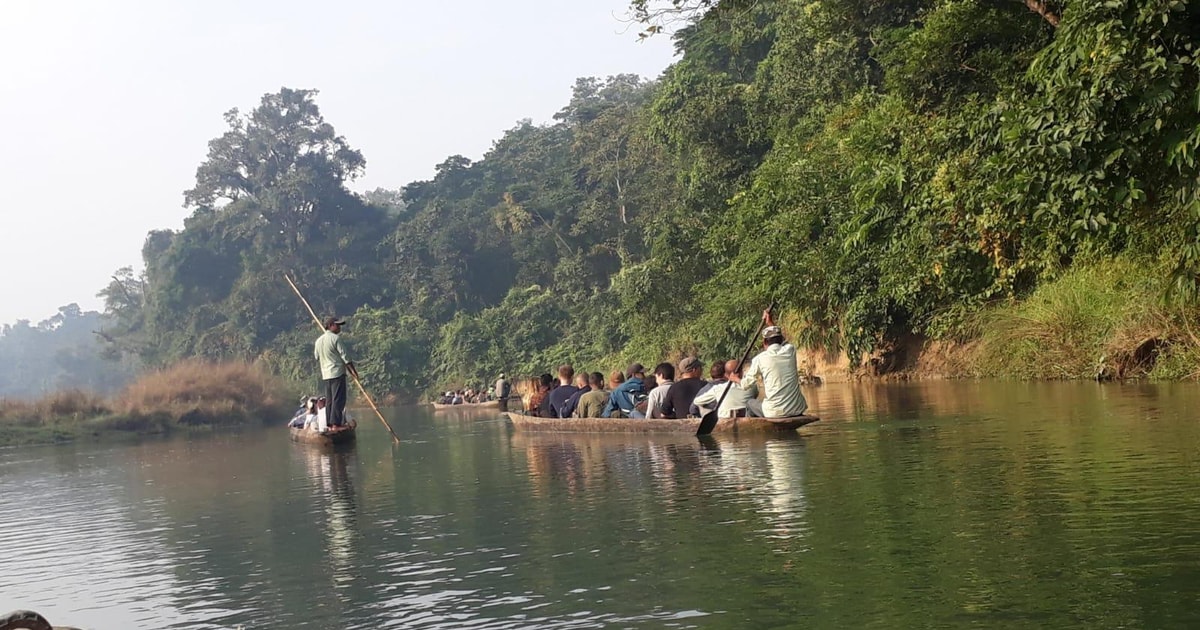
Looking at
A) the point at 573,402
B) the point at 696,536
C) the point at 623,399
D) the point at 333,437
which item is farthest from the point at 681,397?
the point at 696,536

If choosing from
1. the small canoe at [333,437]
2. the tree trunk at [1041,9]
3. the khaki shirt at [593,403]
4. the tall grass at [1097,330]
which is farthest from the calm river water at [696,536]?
the tree trunk at [1041,9]

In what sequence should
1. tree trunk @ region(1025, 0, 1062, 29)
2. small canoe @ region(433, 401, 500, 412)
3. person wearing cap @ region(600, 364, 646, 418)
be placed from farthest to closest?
small canoe @ region(433, 401, 500, 412), tree trunk @ region(1025, 0, 1062, 29), person wearing cap @ region(600, 364, 646, 418)

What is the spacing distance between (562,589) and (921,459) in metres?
4.37

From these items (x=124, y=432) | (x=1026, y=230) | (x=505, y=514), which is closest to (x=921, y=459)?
(x=505, y=514)

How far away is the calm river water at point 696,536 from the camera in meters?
4.92

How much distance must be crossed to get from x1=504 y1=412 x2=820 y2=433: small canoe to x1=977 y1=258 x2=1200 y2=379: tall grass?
4.95 metres

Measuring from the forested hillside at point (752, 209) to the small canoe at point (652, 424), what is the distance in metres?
3.12

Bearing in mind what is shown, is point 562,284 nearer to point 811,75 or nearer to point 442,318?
point 442,318

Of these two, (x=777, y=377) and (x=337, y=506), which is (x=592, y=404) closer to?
(x=777, y=377)

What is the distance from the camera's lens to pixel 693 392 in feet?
45.3

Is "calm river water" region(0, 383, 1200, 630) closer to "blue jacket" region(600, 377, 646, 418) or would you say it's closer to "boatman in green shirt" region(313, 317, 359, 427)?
"blue jacket" region(600, 377, 646, 418)

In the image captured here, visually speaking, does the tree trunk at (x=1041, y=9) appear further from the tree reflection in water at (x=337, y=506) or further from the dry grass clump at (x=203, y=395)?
the dry grass clump at (x=203, y=395)

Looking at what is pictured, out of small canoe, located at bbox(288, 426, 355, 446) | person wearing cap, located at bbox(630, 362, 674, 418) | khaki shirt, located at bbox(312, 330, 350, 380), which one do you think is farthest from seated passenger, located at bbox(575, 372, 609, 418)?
small canoe, located at bbox(288, 426, 355, 446)

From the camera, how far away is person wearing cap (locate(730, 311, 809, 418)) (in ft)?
40.0
